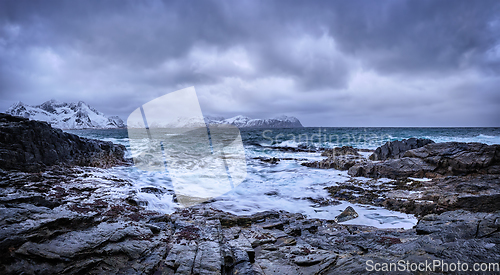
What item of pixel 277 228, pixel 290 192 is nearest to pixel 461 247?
pixel 277 228

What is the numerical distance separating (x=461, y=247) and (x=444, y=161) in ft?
37.0

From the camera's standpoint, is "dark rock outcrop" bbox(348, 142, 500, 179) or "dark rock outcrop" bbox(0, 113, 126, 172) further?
"dark rock outcrop" bbox(348, 142, 500, 179)

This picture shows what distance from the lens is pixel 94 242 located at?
366 cm

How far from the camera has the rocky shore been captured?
3.18 m

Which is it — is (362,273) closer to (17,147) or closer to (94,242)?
(94,242)

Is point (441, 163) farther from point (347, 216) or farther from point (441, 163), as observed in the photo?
point (347, 216)

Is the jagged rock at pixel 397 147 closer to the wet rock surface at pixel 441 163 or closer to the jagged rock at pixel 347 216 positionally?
the wet rock surface at pixel 441 163

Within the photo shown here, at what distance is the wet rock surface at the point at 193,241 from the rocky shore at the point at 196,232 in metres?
0.02

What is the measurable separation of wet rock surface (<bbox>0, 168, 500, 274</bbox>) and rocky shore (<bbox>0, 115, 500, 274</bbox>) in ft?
0.05

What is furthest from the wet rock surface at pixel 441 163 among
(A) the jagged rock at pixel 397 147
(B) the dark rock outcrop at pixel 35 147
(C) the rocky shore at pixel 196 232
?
(B) the dark rock outcrop at pixel 35 147

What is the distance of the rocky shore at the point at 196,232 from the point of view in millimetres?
3176

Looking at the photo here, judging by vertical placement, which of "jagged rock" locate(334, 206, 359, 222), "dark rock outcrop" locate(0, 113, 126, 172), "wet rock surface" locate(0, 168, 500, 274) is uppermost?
"dark rock outcrop" locate(0, 113, 126, 172)

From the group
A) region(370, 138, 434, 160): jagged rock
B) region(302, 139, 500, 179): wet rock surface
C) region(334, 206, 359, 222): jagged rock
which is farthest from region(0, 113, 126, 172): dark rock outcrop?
region(370, 138, 434, 160): jagged rock

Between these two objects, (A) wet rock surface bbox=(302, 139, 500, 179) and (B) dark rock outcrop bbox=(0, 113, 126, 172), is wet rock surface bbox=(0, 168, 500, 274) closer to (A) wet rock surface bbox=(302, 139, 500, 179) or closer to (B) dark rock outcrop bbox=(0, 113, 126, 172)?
(B) dark rock outcrop bbox=(0, 113, 126, 172)
